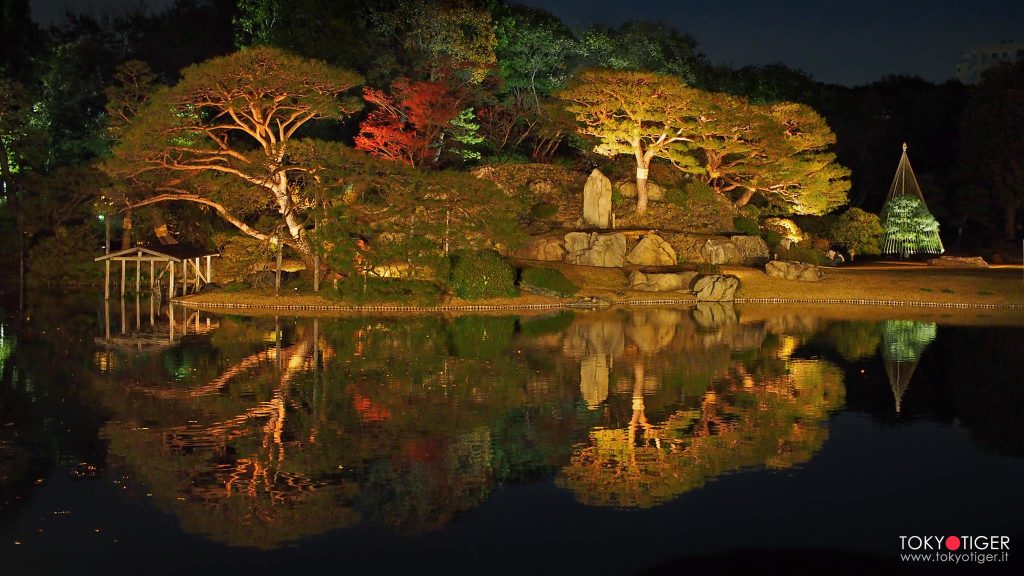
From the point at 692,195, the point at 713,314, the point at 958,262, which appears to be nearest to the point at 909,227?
the point at 958,262

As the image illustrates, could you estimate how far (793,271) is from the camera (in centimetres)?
4128

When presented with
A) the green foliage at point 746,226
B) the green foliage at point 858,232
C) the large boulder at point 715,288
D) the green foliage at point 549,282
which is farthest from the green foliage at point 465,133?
the green foliage at point 858,232

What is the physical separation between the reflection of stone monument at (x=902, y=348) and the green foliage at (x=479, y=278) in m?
12.8

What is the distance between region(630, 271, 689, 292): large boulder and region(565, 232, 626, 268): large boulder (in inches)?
87.8

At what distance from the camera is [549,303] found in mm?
35875

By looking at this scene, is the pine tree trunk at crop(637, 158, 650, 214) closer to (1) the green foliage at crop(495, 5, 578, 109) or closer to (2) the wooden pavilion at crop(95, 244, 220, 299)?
(1) the green foliage at crop(495, 5, 578, 109)

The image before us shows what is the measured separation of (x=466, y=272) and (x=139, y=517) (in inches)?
965

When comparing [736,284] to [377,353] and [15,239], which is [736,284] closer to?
[377,353]

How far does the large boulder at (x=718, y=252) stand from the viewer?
4353cm

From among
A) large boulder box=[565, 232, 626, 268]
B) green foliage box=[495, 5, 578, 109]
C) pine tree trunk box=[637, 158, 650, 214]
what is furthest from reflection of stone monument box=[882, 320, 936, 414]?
green foliage box=[495, 5, 578, 109]

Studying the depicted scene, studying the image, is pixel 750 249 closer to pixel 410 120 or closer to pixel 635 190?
pixel 635 190

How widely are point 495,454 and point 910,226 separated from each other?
43.6 meters

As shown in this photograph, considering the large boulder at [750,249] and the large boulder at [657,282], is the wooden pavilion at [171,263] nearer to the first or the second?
the large boulder at [657,282]

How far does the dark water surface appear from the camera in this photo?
34.5 ft
